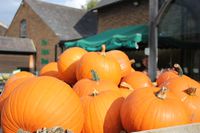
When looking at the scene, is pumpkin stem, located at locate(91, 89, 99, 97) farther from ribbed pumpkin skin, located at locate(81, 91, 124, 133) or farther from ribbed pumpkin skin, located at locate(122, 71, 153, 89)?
ribbed pumpkin skin, located at locate(122, 71, 153, 89)

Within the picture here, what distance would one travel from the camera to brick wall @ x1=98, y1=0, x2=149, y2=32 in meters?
16.1

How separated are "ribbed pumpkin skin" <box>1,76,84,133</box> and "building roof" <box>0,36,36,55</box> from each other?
20165mm

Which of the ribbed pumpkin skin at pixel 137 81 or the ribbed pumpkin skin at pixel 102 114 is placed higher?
the ribbed pumpkin skin at pixel 137 81

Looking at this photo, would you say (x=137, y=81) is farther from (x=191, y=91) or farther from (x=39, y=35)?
(x=39, y=35)

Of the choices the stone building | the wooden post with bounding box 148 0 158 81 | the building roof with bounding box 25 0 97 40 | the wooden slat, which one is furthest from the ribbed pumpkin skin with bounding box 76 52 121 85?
the building roof with bounding box 25 0 97 40

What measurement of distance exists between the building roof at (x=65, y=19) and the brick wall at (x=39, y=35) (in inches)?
15.7

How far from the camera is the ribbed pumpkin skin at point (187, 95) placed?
7.40 ft

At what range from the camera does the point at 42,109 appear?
1.96m

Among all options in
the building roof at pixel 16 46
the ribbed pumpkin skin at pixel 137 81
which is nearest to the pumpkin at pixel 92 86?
the ribbed pumpkin skin at pixel 137 81

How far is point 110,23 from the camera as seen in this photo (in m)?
18.4

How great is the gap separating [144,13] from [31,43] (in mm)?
11830

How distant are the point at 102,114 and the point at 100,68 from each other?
75 centimetres

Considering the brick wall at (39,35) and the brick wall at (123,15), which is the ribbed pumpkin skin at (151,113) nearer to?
the brick wall at (123,15)

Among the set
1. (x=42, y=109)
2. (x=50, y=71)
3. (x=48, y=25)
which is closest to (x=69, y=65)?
(x=50, y=71)
